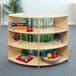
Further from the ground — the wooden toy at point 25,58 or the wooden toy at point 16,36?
the wooden toy at point 16,36

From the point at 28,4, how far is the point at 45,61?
421 centimetres

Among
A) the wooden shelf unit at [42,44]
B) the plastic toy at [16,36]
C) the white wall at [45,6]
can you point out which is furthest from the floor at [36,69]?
the white wall at [45,6]

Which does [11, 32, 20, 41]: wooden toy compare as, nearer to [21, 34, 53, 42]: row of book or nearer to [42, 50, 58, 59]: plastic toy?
[21, 34, 53, 42]: row of book

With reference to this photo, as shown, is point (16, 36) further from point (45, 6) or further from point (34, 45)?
point (45, 6)

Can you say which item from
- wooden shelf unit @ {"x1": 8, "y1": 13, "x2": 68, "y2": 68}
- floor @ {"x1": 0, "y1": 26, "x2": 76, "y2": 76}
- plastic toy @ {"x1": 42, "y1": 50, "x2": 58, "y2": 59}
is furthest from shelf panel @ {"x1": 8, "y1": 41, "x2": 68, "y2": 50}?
floor @ {"x1": 0, "y1": 26, "x2": 76, "y2": 76}

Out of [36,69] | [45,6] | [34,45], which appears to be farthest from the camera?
[45,6]

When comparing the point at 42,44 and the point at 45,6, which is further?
the point at 45,6

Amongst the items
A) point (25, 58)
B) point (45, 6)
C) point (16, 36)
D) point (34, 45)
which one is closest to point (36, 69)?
point (25, 58)

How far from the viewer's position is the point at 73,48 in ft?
10.5

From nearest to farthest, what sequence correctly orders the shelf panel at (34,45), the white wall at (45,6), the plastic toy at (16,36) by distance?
the shelf panel at (34,45)
the plastic toy at (16,36)
the white wall at (45,6)

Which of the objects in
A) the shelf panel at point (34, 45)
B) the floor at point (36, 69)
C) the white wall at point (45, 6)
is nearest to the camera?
the floor at point (36, 69)

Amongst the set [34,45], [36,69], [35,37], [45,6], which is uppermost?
[45,6]

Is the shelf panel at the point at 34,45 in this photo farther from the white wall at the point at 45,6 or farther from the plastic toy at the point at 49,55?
the white wall at the point at 45,6

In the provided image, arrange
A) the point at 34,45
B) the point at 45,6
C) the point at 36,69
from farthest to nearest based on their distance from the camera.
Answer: the point at 45,6
the point at 34,45
the point at 36,69
